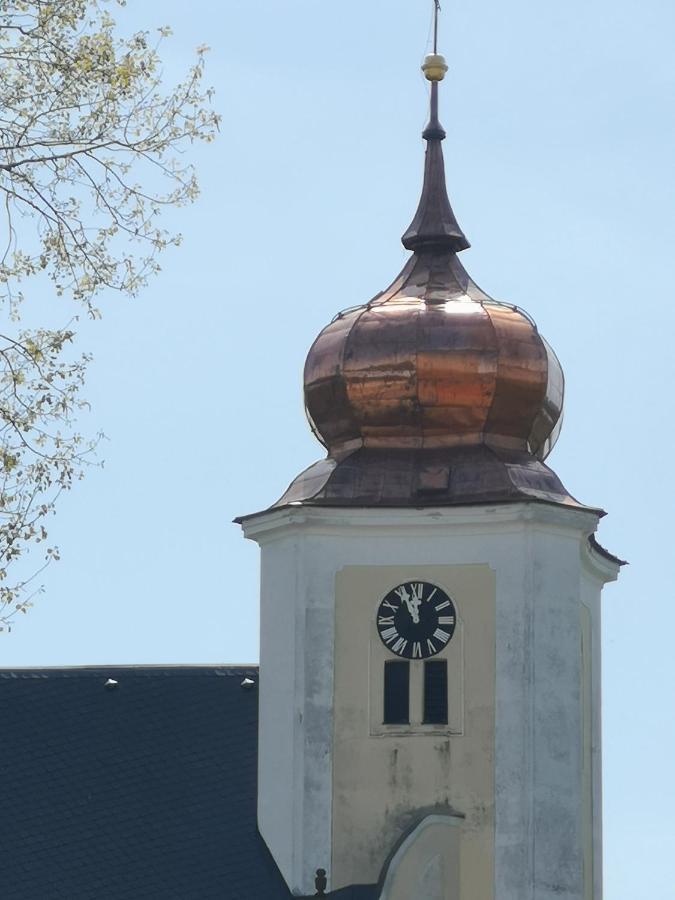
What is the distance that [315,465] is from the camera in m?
31.7

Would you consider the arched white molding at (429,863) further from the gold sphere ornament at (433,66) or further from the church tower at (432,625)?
the gold sphere ornament at (433,66)

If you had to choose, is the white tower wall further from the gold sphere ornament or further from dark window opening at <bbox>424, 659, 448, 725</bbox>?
the gold sphere ornament

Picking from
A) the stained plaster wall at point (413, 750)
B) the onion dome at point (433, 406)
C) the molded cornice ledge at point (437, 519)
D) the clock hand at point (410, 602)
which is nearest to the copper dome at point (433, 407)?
the onion dome at point (433, 406)

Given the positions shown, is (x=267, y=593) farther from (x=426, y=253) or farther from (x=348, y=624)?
(x=426, y=253)

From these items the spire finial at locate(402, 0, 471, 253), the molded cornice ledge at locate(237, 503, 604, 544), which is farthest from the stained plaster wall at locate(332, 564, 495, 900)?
the spire finial at locate(402, 0, 471, 253)

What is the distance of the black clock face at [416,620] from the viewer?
98.6ft

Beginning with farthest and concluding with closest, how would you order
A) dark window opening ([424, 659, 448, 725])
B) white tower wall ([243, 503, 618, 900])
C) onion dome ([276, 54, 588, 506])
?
onion dome ([276, 54, 588, 506])
dark window opening ([424, 659, 448, 725])
white tower wall ([243, 503, 618, 900])

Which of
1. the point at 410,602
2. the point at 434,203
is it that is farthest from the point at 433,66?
the point at 410,602

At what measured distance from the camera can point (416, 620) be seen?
1188 inches

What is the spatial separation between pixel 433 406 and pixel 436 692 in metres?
3.30

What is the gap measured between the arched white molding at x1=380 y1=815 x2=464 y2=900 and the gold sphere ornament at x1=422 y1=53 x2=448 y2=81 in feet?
33.0

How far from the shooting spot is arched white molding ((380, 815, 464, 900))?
29125mm

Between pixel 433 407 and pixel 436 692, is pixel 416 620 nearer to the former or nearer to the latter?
pixel 436 692

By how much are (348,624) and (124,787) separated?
313cm
